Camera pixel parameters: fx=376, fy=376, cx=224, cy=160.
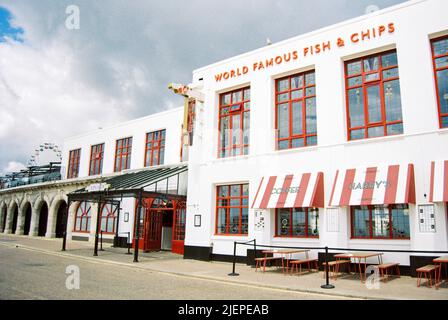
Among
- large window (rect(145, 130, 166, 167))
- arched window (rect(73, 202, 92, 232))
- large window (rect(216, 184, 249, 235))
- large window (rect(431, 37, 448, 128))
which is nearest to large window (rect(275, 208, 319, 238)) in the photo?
large window (rect(216, 184, 249, 235))

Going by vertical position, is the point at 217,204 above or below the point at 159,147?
below

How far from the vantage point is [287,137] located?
583 inches

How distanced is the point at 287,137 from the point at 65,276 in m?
9.15

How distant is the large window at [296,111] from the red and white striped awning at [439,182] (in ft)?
13.9

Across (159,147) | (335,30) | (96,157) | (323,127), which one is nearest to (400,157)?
(323,127)

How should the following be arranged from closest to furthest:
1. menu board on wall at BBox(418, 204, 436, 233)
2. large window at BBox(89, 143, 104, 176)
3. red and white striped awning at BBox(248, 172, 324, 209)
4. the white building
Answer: menu board on wall at BBox(418, 204, 436, 233) < red and white striped awning at BBox(248, 172, 324, 209) < the white building < large window at BBox(89, 143, 104, 176)

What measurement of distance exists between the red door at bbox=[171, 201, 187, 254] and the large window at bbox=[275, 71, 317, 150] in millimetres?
6532

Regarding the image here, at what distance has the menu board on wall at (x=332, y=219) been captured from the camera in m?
12.5

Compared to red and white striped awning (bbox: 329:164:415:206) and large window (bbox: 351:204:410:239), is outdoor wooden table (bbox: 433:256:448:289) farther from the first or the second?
red and white striped awning (bbox: 329:164:415:206)

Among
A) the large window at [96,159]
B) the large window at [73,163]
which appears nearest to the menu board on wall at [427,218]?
the large window at [96,159]

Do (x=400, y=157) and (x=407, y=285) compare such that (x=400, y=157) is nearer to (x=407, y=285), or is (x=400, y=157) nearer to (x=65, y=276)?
(x=407, y=285)

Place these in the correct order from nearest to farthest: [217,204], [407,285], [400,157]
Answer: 1. [407,285]
2. [400,157]
3. [217,204]

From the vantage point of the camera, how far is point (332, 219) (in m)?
12.7

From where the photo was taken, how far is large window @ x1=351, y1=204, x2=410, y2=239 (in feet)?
38.0
